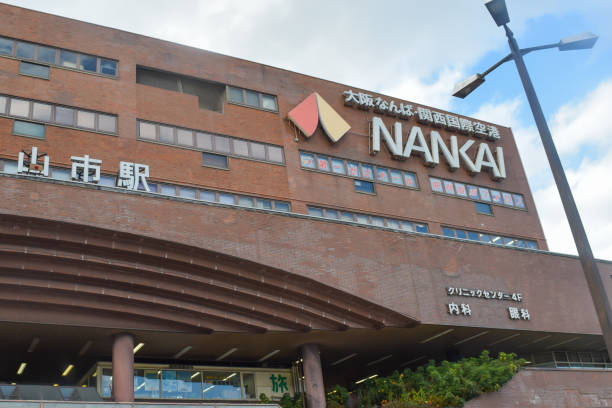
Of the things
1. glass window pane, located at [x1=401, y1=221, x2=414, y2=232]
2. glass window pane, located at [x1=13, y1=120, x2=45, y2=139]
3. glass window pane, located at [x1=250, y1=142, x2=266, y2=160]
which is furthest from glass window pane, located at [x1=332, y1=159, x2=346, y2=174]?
glass window pane, located at [x1=13, y1=120, x2=45, y2=139]

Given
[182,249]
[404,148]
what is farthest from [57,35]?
[404,148]

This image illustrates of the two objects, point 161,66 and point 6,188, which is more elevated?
point 161,66

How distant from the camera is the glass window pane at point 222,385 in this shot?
27.2m

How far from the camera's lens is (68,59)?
29203mm

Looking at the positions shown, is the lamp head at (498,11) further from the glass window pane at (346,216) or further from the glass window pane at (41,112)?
the glass window pane at (346,216)

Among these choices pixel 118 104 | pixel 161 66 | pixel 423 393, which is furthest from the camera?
pixel 161 66

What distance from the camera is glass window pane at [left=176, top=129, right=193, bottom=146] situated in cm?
2989

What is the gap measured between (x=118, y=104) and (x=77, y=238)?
9.71m

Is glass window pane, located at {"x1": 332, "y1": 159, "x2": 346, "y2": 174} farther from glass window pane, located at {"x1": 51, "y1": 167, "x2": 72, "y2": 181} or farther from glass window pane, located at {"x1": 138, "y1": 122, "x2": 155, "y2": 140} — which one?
glass window pane, located at {"x1": 51, "y1": 167, "x2": 72, "y2": 181}

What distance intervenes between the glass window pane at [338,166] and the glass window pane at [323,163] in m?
0.36

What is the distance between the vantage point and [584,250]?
1028cm

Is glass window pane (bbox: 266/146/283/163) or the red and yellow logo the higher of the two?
the red and yellow logo

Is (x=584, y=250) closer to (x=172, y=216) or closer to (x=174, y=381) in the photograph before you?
(x=172, y=216)

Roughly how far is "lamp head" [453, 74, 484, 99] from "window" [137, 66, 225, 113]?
2053 centimetres
